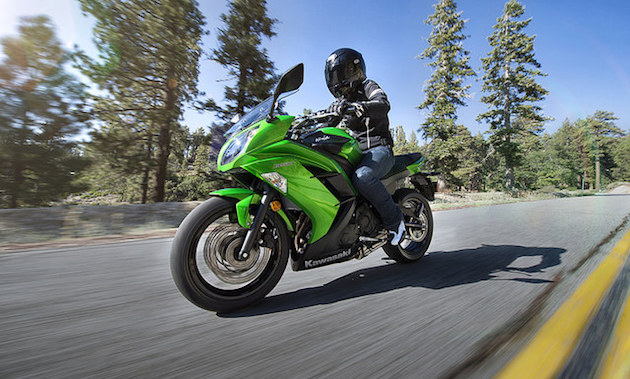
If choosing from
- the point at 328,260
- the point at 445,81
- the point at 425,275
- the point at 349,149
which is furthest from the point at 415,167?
the point at 445,81

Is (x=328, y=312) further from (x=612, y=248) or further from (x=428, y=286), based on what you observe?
(x=612, y=248)

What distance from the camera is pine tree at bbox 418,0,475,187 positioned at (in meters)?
24.6

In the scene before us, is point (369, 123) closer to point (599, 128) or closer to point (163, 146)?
point (163, 146)

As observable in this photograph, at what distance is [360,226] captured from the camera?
8.66 feet

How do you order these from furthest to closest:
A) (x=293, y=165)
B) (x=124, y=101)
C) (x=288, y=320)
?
(x=124, y=101), (x=293, y=165), (x=288, y=320)

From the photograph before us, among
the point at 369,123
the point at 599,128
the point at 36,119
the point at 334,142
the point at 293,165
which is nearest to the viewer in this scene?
the point at 293,165

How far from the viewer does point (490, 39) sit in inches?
1077

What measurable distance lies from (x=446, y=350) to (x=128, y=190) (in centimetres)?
1408

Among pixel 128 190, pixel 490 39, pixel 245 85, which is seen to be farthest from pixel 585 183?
pixel 128 190

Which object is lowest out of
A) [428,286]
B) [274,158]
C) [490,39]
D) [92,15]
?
[428,286]

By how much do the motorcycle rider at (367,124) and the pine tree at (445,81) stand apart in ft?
77.3

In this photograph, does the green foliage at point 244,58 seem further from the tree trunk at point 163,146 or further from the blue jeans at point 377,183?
the blue jeans at point 377,183

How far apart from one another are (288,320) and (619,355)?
158cm

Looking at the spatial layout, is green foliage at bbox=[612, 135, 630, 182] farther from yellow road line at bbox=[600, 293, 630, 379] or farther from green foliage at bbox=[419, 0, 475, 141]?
yellow road line at bbox=[600, 293, 630, 379]
